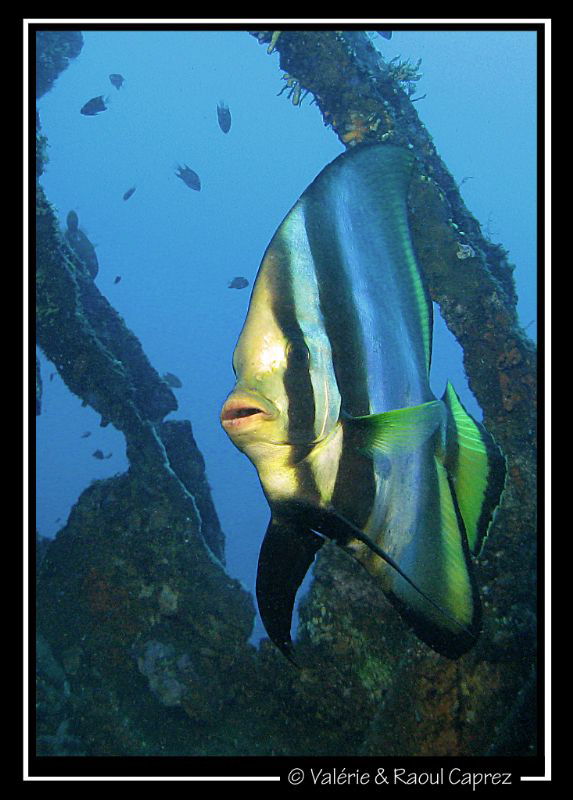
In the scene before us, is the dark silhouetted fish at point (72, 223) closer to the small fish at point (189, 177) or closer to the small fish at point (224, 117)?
the small fish at point (189, 177)

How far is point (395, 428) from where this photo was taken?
3.18 feet

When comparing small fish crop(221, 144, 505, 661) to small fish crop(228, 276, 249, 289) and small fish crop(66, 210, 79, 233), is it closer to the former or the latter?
small fish crop(66, 210, 79, 233)

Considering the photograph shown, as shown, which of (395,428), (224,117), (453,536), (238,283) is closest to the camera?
(395,428)

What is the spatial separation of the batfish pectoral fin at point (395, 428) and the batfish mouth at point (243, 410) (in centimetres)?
18

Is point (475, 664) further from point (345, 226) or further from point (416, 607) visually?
point (345, 226)

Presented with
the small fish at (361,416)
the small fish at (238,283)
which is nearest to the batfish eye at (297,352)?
the small fish at (361,416)

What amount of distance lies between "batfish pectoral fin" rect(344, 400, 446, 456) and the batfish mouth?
18 centimetres

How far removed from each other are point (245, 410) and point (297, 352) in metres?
0.17

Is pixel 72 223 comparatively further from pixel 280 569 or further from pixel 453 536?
pixel 453 536

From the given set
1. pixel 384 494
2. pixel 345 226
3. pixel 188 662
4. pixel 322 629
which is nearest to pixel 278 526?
pixel 384 494

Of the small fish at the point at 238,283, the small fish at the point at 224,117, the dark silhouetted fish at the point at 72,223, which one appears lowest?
the small fish at the point at 238,283

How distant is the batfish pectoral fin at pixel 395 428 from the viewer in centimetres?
95

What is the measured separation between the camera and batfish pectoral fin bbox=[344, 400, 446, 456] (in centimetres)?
95

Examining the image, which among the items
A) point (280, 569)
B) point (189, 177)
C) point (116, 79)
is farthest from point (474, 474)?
point (116, 79)
